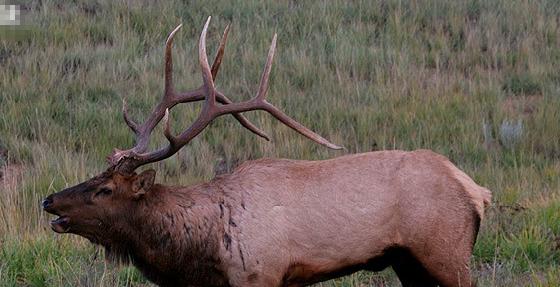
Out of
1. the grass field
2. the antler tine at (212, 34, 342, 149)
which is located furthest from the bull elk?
the grass field

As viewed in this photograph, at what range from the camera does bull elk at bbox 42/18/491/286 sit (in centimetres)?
539

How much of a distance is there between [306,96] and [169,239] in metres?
6.28

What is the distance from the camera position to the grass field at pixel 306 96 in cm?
704

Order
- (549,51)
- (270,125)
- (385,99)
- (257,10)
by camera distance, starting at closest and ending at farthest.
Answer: (270,125) → (385,99) → (549,51) → (257,10)

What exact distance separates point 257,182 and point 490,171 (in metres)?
4.07

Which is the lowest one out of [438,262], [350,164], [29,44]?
[29,44]

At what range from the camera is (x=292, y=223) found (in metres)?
5.42

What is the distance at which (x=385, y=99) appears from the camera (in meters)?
11.3

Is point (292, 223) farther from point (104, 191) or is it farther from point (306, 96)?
point (306, 96)

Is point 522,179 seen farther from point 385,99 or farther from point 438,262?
point 438,262

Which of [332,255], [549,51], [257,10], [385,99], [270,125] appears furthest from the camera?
[257,10]

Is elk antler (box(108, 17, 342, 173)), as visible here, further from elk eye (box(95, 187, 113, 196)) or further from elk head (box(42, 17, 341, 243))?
elk eye (box(95, 187, 113, 196))

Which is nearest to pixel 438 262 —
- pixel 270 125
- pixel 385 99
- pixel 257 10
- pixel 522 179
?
pixel 522 179

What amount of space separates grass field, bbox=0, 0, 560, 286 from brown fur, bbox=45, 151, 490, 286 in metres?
0.75
